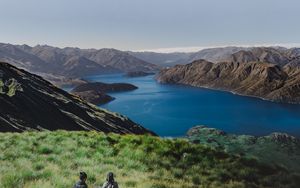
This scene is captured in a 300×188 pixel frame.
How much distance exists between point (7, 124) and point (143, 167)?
200ft

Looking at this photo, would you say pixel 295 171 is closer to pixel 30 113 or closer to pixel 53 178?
pixel 53 178

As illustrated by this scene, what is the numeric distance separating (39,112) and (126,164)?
279ft

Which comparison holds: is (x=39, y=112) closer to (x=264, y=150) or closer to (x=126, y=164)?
(x=126, y=164)

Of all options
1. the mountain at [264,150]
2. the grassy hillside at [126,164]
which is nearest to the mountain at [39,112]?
the grassy hillside at [126,164]

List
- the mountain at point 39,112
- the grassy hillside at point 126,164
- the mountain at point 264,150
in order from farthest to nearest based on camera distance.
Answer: the mountain at point 39,112 < the mountain at point 264,150 < the grassy hillside at point 126,164

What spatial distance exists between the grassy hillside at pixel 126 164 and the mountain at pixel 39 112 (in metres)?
52.8

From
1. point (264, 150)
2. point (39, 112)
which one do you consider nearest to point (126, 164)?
point (264, 150)

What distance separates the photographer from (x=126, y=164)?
21062mm

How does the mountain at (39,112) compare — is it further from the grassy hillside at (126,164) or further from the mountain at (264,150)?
the mountain at (264,150)

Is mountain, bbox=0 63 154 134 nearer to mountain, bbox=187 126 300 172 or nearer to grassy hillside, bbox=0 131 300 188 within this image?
grassy hillside, bbox=0 131 300 188

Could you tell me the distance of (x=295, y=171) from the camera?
783 inches

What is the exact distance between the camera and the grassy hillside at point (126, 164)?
1805 cm

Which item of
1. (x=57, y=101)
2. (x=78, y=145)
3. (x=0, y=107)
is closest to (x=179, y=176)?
(x=78, y=145)

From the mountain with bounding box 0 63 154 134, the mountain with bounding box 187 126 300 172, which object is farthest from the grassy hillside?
the mountain with bounding box 0 63 154 134
